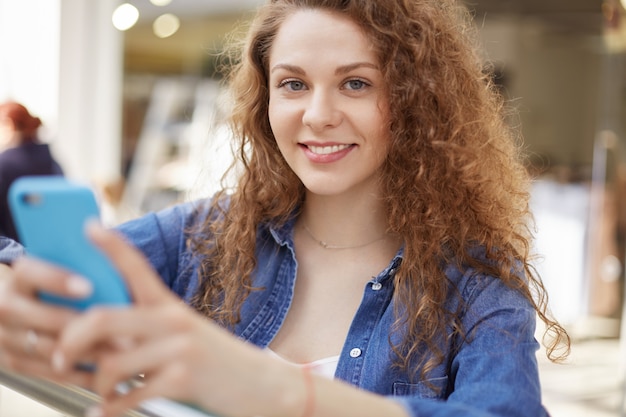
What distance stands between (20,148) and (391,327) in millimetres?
3024

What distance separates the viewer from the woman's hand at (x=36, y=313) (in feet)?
1.93

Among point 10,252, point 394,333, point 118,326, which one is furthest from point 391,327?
point 118,326

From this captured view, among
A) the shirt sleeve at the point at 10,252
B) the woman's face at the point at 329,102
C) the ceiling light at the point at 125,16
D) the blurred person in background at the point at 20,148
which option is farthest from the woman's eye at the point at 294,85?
the ceiling light at the point at 125,16

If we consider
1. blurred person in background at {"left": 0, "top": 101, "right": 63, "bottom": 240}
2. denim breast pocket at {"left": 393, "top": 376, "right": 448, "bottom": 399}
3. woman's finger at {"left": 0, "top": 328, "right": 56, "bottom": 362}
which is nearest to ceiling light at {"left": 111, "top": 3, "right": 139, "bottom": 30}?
blurred person in background at {"left": 0, "top": 101, "right": 63, "bottom": 240}

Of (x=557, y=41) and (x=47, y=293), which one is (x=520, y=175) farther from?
(x=557, y=41)

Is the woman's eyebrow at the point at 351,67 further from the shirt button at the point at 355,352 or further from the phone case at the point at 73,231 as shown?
the phone case at the point at 73,231

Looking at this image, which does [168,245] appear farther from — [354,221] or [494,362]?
[494,362]

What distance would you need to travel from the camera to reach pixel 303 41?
132cm

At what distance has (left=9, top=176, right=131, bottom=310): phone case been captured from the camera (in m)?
0.58

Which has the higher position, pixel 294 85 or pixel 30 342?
pixel 294 85

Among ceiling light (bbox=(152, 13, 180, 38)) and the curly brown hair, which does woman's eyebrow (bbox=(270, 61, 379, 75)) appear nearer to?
the curly brown hair

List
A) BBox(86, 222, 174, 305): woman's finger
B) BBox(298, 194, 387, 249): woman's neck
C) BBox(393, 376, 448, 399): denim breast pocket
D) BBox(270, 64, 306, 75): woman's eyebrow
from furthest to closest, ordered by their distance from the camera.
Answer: BBox(298, 194, 387, 249): woman's neck, BBox(270, 64, 306, 75): woman's eyebrow, BBox(393, 376, 448, 399): denim breast pocket, BBox(86, 222, 174, 305): woman's finger

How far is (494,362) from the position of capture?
1.08 metres

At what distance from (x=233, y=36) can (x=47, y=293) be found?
1.25 metres
